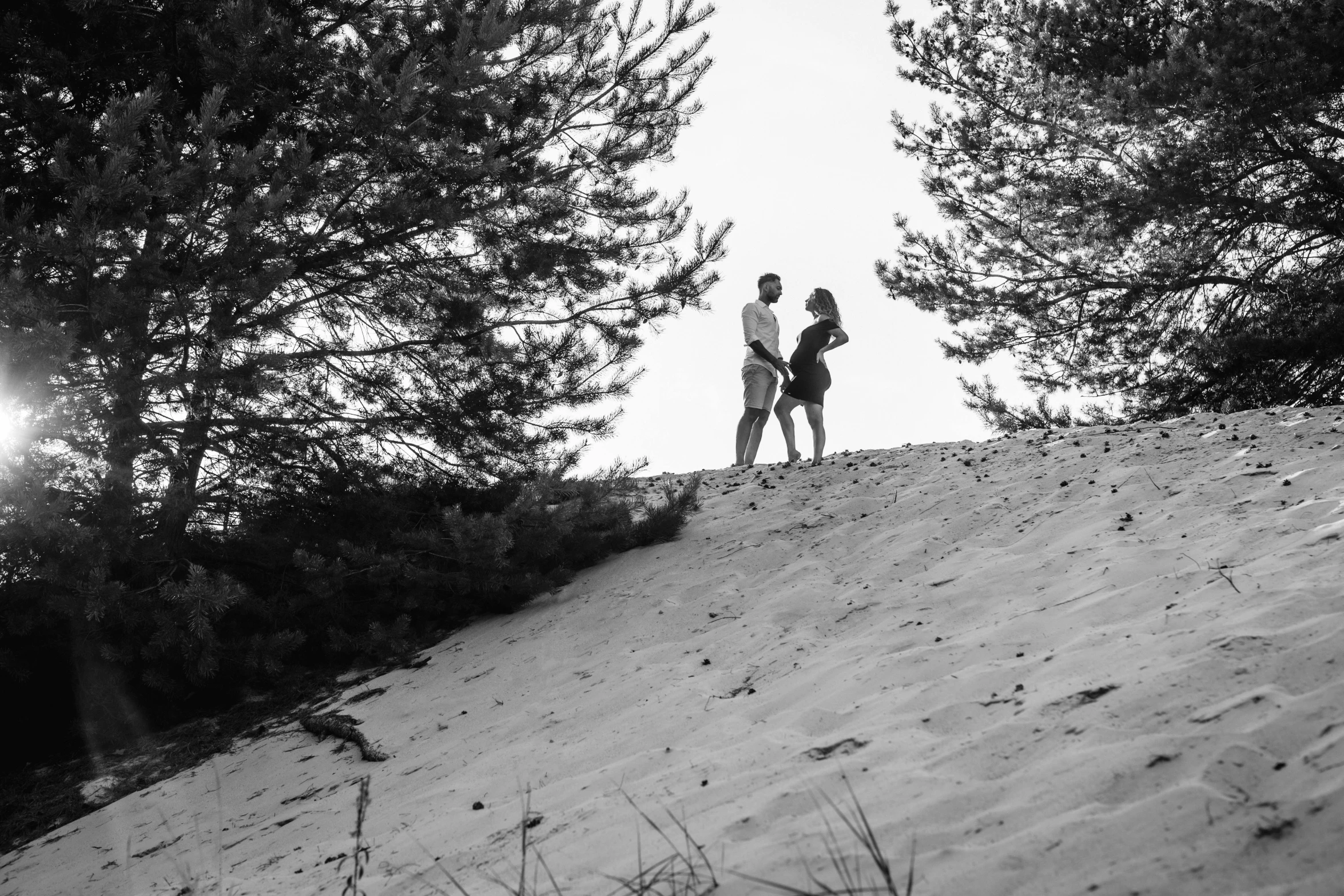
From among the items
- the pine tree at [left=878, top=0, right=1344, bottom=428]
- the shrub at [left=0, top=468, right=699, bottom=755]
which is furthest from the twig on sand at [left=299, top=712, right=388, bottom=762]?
the pine tree at [left=878, top=0, right=1344, bottom=428]

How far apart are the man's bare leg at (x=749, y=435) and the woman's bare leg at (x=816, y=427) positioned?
0.56 metres

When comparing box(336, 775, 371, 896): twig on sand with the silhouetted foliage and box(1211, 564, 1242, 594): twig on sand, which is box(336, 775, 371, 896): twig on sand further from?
box(1211, 564, 1242, 594): twig on sand

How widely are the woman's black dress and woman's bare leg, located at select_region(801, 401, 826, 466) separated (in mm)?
50

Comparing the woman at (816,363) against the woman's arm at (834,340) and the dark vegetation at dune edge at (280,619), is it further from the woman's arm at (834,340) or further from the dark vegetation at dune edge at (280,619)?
the dark vegetation at dune edge at (280,619)

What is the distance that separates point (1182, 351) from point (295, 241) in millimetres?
8955

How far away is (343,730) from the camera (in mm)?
4508

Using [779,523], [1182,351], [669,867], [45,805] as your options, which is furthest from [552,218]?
[1182,351]

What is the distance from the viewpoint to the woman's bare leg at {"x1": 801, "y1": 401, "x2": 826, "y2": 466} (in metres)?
8.68

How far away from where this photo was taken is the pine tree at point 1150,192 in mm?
7934

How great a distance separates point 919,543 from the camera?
17.9ft

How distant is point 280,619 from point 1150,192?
8.03 m

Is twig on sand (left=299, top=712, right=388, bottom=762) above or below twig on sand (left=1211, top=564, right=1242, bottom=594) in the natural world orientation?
below

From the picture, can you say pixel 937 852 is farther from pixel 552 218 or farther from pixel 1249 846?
pixel 552 218

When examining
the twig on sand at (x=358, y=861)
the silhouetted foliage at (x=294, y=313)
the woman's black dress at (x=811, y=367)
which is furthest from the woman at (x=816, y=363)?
the twig on sand at (x=358, y=861)
